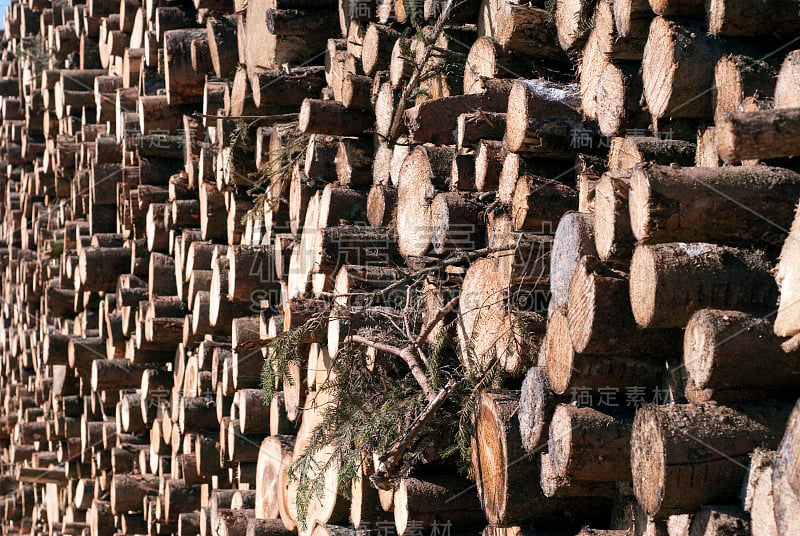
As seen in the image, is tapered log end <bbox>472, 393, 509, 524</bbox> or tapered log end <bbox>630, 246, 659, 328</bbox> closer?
tapered log end <bbox>630, 246, 659, 328</bbox>

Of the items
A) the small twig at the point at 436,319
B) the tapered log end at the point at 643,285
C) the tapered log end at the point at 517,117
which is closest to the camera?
the tapered log end at the point at 643,285

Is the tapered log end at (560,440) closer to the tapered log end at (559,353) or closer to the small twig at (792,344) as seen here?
the tapered log end at (559,353)

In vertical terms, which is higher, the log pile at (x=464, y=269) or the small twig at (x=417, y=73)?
the small twig at (x=417, y=73)

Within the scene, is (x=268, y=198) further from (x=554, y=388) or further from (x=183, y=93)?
(x=554, y=388)

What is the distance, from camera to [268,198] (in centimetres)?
546

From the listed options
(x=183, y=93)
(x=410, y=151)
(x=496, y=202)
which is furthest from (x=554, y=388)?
(x=183, y=93)

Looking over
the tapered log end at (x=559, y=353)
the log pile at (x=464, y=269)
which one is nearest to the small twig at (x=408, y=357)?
the log pile at (x=464, y=269)

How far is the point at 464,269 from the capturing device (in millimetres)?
3846

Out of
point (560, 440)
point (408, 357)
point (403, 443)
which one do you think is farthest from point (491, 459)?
point (408, 357)

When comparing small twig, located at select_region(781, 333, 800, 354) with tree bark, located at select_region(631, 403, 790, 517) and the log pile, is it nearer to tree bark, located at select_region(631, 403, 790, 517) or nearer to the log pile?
the log pile

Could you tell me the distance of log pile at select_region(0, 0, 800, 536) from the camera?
2.46 metres

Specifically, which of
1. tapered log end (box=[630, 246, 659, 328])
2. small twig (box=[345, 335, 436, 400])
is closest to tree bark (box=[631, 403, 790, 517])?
tapered log end (box=[630, 246, 659, 328])

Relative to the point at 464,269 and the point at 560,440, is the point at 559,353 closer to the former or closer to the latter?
the point at 560,440

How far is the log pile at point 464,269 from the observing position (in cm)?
246
